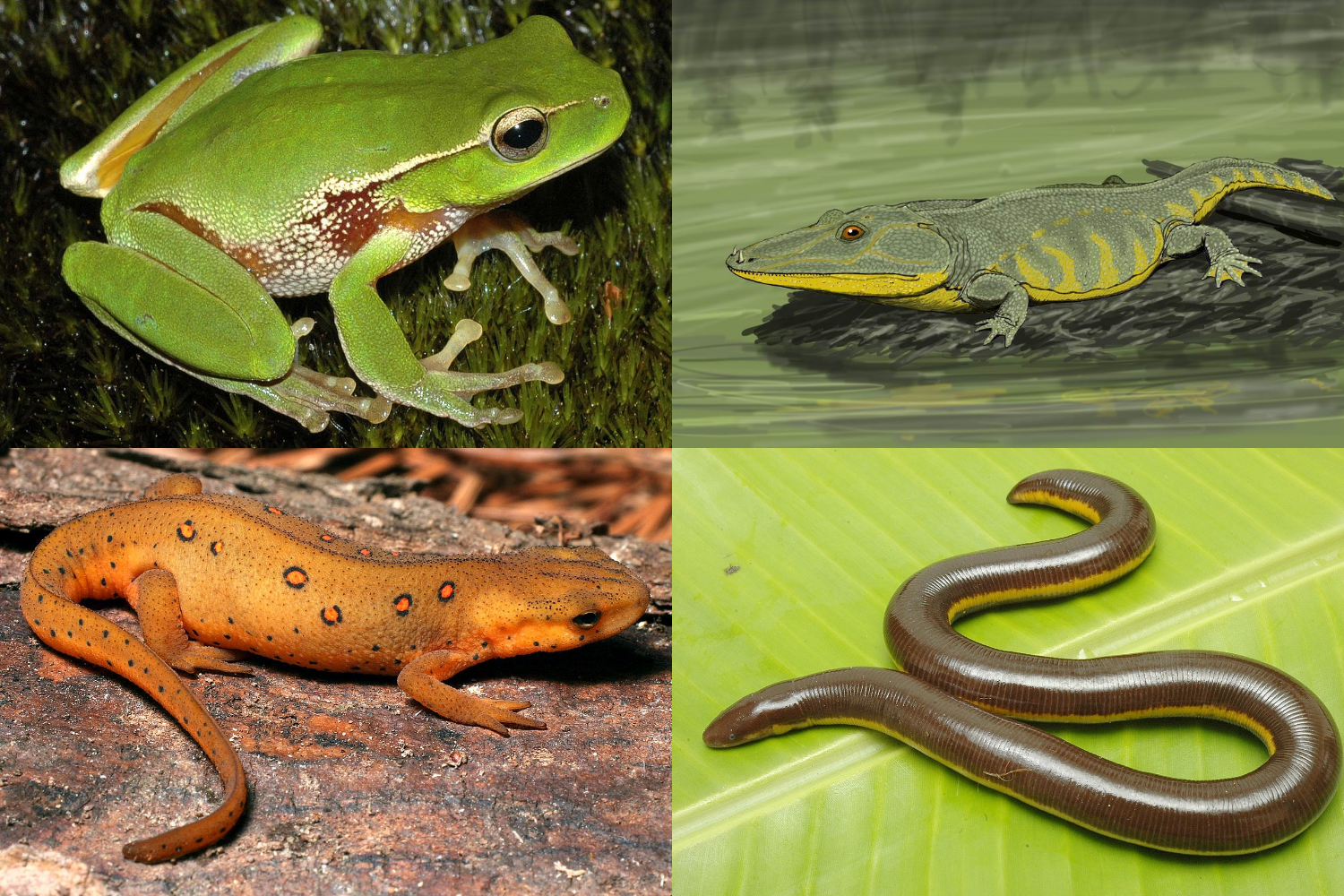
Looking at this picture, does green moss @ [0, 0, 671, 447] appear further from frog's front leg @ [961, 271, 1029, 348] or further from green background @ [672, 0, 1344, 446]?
frog's front leg @ [961, 271, 1029, 348]

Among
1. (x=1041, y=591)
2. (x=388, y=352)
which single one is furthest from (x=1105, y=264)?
(x=388, y=352)

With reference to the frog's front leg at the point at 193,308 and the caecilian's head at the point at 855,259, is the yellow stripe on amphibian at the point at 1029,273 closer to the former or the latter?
the caecilian's head at the point at 855,259

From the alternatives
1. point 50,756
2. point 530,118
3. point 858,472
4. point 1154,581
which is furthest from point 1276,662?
point 50,756

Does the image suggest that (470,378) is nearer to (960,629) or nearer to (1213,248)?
(960,629)

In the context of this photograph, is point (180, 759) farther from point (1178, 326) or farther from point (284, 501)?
point (1178, 326)

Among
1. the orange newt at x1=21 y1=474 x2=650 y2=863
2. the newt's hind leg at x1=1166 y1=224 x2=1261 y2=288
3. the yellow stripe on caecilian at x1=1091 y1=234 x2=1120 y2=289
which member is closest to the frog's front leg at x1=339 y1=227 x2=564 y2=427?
the orange newt at x1=21 y1=474 x2=650 y2=863
